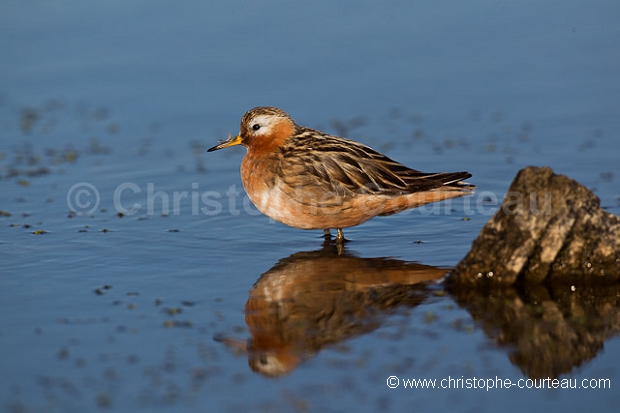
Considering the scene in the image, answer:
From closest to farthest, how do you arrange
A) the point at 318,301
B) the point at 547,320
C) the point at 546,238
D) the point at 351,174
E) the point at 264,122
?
the point at 547,320
the point at 546,238
the point at 318,301
the point at 351,174
the point at 264,122

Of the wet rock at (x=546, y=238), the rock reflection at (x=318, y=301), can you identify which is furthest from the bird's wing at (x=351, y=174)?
the wet rock at (x=546, y=238)

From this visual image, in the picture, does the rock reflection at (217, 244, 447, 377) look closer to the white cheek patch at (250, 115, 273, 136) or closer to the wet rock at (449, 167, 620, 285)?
the wet rock at (449, 167, 620, 285)

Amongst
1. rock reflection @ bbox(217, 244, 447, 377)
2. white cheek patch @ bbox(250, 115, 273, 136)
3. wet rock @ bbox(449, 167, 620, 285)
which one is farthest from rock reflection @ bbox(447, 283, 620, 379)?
white cheek patch @ bbox(250, 115, 273, 136)

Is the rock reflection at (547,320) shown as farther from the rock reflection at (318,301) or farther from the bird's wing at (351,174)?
the bird's wing at (351,174)

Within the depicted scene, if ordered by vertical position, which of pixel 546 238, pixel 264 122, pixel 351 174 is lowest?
pixel 546 238

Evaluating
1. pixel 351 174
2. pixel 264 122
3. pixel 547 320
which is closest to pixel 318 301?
pixel 547 320

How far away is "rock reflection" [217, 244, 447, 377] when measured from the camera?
8102mm

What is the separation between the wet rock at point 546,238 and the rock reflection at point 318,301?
79cm

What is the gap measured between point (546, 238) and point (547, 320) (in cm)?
96

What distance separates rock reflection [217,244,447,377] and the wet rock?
79 cm

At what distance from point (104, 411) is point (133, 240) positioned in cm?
478

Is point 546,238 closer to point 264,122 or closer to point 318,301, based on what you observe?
point 318,301

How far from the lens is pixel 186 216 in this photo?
12531 mm

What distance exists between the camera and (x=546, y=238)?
888cm
